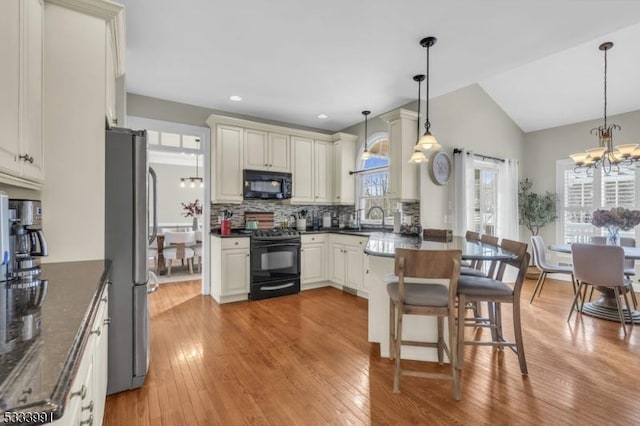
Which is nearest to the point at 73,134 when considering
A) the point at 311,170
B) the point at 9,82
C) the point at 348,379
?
the point at 9,82

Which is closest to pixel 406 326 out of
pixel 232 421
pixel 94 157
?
pixel 232 421

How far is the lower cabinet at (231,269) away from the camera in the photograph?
4004 mm

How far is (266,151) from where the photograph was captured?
467 centimetres

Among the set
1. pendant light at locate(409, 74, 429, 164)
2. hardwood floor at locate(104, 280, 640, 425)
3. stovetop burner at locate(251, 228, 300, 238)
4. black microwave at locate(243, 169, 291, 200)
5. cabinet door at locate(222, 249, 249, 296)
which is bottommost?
hardwood floor at locate(104, 280, 640, 425)

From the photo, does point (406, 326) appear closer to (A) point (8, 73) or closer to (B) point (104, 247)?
(B) point (104, 247)

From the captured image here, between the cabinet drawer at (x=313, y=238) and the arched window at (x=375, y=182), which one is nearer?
the cabinet drawer at (x=313, y=238)

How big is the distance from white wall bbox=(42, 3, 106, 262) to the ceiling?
581mm

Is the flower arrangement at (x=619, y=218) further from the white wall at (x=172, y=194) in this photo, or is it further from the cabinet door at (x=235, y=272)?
the white wall at (x=172, y=194)

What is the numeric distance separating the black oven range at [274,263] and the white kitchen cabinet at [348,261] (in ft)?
1.96

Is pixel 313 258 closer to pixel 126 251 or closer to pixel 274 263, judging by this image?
pixel 274 263

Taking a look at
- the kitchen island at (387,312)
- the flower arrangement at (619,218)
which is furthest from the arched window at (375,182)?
the flower arrangement at (619,218)

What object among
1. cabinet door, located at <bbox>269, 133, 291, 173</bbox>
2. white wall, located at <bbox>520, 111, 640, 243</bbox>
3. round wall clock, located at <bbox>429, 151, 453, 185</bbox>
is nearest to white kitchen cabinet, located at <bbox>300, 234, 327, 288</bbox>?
cabinet door, located at <bbox>269, 133, 291, 173</bbox>

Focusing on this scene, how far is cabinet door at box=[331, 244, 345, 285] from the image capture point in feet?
15.0

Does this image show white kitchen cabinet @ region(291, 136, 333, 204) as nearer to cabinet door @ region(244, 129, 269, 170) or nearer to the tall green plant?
cabinet door @ region(244, 129, 269, 170)
